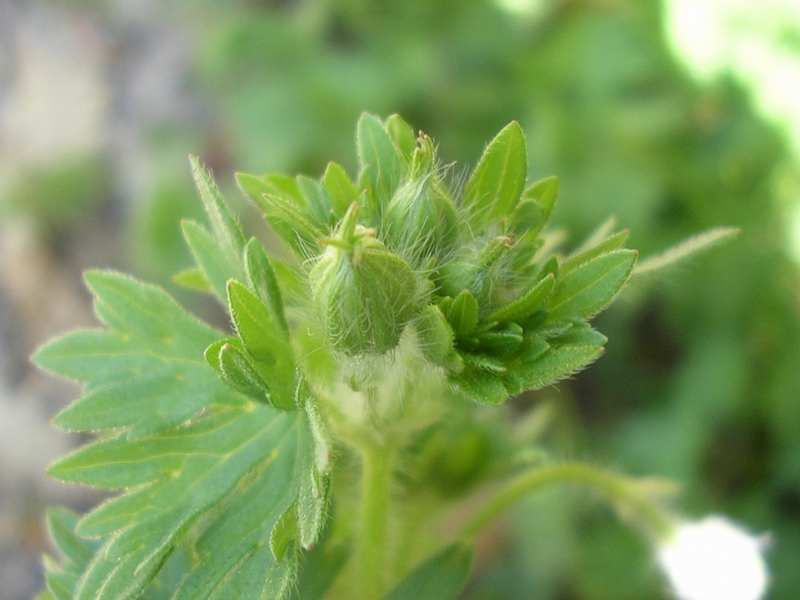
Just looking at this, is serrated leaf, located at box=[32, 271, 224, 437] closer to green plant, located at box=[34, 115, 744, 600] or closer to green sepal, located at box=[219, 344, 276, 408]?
green plant, located at box=[34, 115, 744, 600]

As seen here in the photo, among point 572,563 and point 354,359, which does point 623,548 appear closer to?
point 572,563

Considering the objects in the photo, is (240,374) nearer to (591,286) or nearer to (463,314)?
(463,314)

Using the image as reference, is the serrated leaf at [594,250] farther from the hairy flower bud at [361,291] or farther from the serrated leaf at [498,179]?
the hairy flower bud at [361,291]

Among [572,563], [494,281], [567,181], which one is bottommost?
[494,281]

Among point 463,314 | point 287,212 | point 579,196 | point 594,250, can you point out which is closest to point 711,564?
point 594,250

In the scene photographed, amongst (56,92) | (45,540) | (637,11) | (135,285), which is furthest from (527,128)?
(56,92)

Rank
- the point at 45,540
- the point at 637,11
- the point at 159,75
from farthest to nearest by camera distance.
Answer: the point at 159,75, the point at 637,11, the point at 45,540

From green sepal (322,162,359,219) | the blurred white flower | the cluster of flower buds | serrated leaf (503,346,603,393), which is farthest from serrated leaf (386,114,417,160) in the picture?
the blurred white flower
